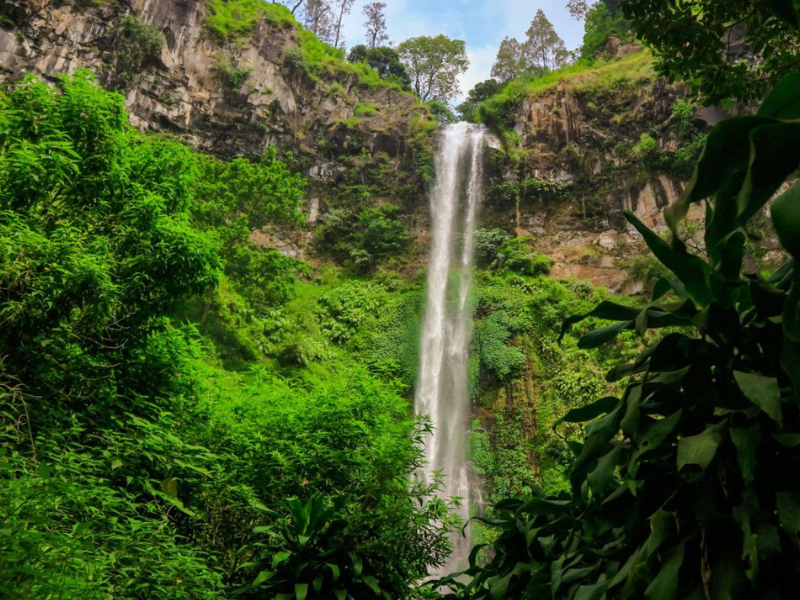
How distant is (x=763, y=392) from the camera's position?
913 mm

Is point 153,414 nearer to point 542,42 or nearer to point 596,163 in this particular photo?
point 596,163

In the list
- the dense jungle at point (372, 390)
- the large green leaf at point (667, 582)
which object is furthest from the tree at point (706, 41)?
the large green leaf at point (667, 582)

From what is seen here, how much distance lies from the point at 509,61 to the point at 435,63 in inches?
163

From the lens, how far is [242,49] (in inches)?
857

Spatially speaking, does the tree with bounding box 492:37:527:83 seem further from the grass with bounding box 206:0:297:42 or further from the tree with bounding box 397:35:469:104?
the grass with bounding box 206:0:297:42

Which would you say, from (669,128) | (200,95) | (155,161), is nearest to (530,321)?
(669,128)

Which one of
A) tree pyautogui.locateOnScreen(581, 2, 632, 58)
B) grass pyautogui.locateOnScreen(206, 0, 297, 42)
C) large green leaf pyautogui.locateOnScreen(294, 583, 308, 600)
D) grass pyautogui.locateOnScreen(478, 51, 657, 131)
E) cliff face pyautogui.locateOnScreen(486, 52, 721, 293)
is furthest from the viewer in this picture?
tree pyautogui.locateOnScreen(581, 2, 632, 58)

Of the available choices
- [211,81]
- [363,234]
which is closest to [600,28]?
[363,234]

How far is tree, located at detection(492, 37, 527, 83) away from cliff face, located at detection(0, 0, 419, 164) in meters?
8.98

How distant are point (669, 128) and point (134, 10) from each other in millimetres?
18621

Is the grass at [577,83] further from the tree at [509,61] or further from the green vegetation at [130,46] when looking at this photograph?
the green vegetation at [130,46]

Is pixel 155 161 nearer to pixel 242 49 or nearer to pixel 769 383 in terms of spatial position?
pixel 769 383

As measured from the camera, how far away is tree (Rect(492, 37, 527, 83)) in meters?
Result: 30.9

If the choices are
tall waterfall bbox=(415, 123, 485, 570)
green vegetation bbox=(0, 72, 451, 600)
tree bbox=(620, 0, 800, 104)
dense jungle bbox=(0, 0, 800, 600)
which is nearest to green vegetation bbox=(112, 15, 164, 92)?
dense jungle bbox=(0, 0, 800, 600)
